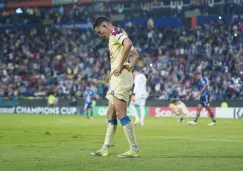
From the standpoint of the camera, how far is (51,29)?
5503 cm

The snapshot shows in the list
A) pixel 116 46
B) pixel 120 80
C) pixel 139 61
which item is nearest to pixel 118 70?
pixel 120 80

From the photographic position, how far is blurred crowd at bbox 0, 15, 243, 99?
39812 millimetres

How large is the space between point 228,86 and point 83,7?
2219cm

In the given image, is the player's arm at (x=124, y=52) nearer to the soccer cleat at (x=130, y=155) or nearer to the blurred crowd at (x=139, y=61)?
the soccer cleat at (x=130, y=155)

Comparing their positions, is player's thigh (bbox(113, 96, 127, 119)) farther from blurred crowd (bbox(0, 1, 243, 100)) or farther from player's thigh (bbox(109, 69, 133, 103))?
blurred crowd (bbox(0, 1, 243, 100))

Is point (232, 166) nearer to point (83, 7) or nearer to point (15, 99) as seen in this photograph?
point (15, 99)

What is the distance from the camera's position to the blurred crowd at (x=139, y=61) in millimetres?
39812

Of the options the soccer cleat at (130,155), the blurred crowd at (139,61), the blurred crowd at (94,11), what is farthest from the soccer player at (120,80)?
the blurred crowd at (94,11)

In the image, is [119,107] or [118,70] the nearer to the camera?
[118,70]

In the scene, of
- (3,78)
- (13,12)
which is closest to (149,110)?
(3,78)

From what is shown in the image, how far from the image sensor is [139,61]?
44.8 m

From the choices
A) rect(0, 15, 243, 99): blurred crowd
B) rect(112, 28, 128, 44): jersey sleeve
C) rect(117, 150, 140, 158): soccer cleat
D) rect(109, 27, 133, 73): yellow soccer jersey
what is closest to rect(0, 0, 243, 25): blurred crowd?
rect(0, 15, 243, 99): blurred crowd

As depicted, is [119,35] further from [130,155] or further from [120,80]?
[130,155]

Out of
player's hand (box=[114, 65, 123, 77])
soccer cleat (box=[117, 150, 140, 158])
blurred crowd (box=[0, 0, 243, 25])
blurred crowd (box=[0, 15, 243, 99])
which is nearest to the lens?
soccer cleat (box=[117, 150, 140, 158])
